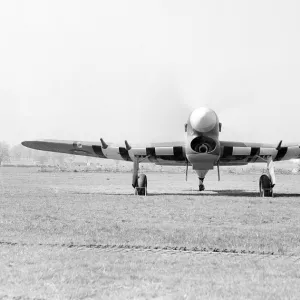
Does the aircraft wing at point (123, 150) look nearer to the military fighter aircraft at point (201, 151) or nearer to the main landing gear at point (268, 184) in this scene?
the military fighter aircraft at point (201, 151)

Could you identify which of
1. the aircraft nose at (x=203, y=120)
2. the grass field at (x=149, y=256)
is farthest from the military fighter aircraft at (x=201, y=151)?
the grass field at (x=149, y=256)

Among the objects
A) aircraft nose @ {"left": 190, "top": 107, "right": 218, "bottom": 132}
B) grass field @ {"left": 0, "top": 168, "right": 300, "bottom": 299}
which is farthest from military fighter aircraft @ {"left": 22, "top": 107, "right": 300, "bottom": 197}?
grass field @ {"left": 0, "top": 168, "right": 300, "bottom": 299}

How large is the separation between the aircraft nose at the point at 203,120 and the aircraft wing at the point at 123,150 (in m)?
1.76

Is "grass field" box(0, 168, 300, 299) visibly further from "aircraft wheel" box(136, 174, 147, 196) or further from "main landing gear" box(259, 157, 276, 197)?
Answer: "aircraft wheel" box(136, 174, 147, 196)

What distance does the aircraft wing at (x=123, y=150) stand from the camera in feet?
73.7

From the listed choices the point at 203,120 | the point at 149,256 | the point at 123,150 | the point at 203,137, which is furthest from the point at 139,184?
the point at 149,256

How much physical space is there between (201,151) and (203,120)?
5.19 ft

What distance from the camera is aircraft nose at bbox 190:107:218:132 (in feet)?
68.1

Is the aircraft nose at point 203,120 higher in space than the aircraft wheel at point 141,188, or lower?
higher

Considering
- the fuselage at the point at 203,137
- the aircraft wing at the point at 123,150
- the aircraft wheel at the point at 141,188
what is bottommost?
the aircraft wheel at the point at 141,188

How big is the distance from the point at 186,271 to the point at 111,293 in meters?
1.50

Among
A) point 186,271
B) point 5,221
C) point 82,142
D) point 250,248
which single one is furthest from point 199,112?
point 186,271

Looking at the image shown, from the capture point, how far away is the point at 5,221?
12000 millimetres

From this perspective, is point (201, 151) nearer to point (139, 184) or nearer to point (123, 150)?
point (139, 184)
